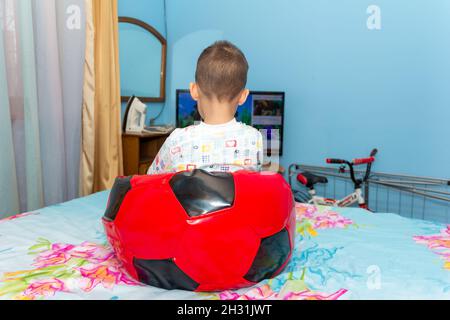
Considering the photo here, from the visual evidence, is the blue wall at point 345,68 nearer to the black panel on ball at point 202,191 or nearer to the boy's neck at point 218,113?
the boy's neck at point 218,113

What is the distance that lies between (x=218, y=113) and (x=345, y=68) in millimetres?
2025

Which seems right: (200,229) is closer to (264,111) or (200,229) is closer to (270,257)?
(270,257)

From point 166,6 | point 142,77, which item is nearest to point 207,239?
point 142,77

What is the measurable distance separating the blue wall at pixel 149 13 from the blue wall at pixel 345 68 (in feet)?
0.39

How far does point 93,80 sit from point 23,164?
69cm

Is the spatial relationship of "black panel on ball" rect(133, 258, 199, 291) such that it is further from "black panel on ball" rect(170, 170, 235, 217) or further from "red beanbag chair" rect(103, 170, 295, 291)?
"black panel on ball" rect(170, 170, 235, 217)

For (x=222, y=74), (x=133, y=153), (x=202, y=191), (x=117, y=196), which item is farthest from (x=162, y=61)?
(x=202, y=191)

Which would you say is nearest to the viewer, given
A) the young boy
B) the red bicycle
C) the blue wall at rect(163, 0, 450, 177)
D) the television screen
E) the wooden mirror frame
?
the young boy

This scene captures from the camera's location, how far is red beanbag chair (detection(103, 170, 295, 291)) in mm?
803

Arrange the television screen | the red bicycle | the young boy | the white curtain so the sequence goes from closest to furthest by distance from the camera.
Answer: the young boy < the white curtain < the red bicycle < the television screen

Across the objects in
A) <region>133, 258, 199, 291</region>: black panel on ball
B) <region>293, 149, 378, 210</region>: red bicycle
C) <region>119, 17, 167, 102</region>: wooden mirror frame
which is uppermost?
<region>119, 17, 167, 102</region>: wooden mirror frame

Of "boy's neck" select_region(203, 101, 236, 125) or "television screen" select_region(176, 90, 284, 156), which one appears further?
"television screen" select_region(176, 90, 284, 156)

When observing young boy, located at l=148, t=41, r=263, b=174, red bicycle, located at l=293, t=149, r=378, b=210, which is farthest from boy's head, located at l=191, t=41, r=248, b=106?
red bicycle, located at l=293, t=149, r=378, b=210

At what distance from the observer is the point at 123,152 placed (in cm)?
268
